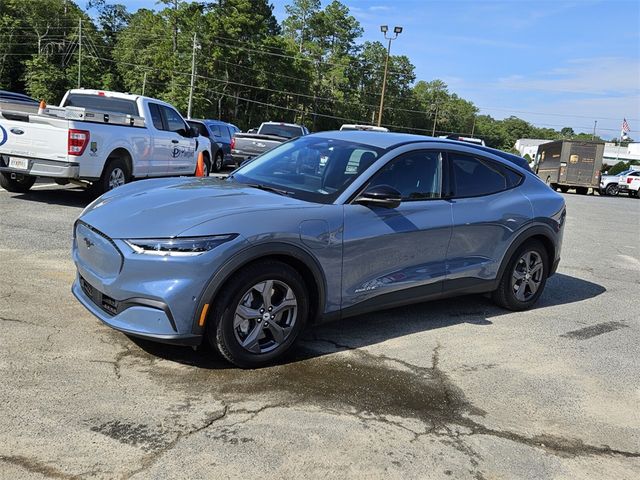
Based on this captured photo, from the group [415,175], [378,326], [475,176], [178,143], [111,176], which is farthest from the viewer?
[178,143]

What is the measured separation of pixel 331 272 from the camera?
4176 mm

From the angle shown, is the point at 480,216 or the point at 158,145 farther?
the point at 158,145

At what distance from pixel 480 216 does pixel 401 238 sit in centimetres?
109

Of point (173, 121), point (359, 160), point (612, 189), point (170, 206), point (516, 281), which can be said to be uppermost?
point (612, 189)

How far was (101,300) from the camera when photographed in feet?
12.7

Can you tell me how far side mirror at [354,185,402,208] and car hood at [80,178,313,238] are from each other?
1.59 ft

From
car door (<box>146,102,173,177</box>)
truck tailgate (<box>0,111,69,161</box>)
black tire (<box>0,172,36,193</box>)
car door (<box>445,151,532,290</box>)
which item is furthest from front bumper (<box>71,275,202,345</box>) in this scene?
car door (<box>146,102,173,177</box>)

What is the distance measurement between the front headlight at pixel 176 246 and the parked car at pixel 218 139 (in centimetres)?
1588

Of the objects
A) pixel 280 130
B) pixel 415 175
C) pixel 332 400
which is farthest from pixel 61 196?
pixel 280 130

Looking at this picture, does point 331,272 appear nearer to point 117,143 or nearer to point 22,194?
point 117,143

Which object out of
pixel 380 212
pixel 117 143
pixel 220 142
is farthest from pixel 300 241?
pixel 220 142

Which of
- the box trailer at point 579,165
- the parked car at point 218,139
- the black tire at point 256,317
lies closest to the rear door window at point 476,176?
the black tire at point 256,317

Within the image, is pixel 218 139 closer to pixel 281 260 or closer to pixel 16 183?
pixel 16 183

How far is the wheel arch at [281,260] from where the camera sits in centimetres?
360
